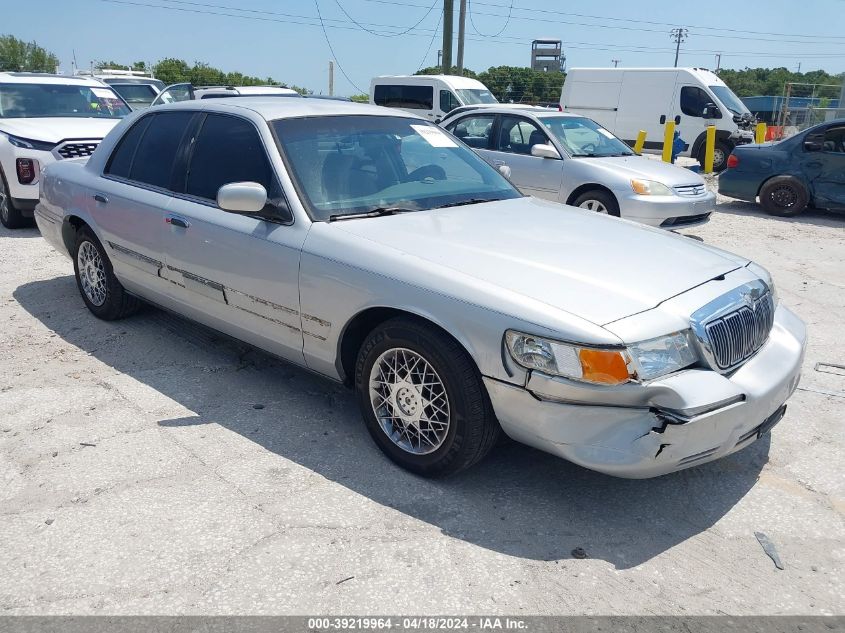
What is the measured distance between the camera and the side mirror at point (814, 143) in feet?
35.9

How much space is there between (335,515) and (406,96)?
16512 mm

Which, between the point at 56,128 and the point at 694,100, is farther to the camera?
the point at 694,100

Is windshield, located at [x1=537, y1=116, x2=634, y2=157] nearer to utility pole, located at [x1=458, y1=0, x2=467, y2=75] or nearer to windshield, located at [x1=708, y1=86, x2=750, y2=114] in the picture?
windshield, located at [x1=708, y1=86, x2=750, y2=114]

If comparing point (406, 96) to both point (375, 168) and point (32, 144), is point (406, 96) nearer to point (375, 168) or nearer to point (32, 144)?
point (32, 144)

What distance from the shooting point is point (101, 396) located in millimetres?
4398

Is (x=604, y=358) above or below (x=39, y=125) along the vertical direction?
below

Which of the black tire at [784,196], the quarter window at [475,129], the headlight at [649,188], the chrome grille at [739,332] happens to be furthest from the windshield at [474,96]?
the chrome grille at [739,332]

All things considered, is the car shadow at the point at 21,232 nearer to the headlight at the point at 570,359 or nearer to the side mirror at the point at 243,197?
the side mirror at the point at 243,197

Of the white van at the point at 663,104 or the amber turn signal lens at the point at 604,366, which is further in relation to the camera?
the white van at the point at 663,104

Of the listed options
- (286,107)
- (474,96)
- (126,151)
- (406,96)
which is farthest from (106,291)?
(474,96)

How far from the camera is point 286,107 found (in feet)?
14.4

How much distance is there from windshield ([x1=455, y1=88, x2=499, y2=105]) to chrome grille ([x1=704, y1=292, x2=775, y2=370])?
14.8 meters

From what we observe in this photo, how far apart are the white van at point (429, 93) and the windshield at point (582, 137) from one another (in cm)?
788

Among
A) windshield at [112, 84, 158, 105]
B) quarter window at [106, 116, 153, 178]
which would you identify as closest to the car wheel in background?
quarter window at [106, 116, 153, 178]
